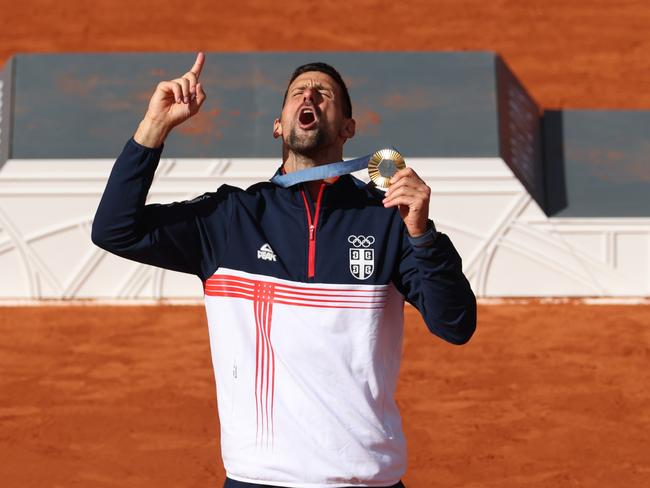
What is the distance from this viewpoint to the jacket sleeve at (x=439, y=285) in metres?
2.80

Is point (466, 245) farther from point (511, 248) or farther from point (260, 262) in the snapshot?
point (260, 262)

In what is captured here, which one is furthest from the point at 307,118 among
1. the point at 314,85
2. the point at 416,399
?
the point at 416,399

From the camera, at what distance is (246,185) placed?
11227mm

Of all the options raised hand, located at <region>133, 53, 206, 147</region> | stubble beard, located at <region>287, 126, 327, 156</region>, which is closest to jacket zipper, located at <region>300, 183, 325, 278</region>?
stubble beard, located at <region>287, 126, 327, 156</region>

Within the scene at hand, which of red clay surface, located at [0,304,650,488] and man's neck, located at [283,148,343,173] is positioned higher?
man's neck, located at [283,148,343,173]

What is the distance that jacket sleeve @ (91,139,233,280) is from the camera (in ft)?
9.37

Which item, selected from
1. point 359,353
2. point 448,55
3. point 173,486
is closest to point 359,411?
point 359,353

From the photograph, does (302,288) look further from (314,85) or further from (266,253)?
(314,85)

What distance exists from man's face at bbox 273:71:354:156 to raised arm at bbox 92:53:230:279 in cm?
26

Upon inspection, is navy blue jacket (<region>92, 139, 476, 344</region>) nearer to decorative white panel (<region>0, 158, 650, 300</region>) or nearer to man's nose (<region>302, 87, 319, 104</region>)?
man's nose (<region>302, 87, 319, 104</region>)

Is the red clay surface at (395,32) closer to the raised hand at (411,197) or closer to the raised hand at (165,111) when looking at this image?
the raised hand at (165,111)

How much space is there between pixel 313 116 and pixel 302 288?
0.48 meters

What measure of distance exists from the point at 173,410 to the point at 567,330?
3.68m

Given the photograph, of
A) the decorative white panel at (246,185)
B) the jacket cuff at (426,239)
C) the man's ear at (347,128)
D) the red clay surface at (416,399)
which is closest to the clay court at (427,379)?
the red clay surface at (416,399)
